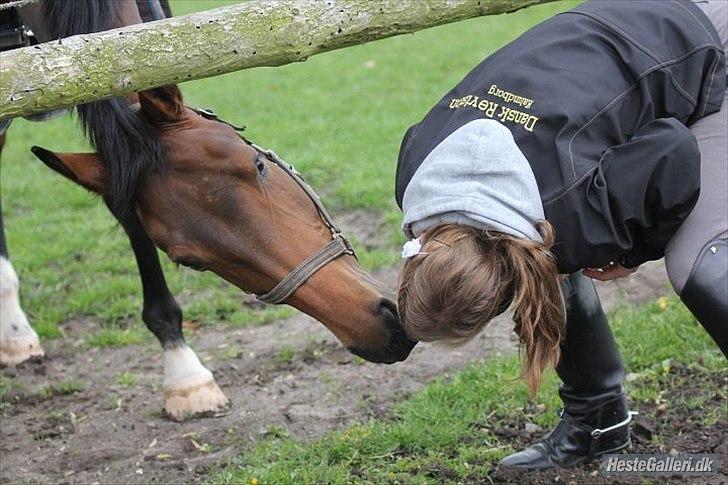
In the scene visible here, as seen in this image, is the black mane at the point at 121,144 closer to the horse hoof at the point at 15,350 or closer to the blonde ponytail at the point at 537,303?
the blonde ponytail at the point at 537,303

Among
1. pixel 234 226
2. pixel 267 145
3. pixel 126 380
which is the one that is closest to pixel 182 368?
pixel 126 380

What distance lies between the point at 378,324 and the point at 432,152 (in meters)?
0.69

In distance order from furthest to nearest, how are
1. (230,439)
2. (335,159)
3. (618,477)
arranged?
(335,159) < (230,439) < (618,477)

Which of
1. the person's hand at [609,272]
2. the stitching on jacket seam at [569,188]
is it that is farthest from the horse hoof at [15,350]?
the stitching on jacket seam at [569,188]

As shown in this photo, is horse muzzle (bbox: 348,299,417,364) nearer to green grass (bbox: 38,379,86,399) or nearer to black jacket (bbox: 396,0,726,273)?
black jacket (bbox: 396,0,726,273)

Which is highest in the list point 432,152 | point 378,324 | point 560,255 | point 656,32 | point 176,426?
point 656,32

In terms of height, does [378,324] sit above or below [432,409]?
above

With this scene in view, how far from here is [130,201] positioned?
127 inches

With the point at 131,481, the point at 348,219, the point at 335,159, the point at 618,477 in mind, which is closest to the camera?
the point at 618,477

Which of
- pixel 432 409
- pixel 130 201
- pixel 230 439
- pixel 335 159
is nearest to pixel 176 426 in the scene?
pixel 230 439

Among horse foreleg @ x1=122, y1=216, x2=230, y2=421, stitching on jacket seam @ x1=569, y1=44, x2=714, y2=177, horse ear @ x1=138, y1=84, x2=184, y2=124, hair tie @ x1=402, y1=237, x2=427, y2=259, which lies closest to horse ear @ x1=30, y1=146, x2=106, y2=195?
horse ear @ x1=138, y1=84, x2=184, y2=124

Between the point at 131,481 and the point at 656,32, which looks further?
the point at 131,481

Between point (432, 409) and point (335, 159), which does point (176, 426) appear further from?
point (335, 159)

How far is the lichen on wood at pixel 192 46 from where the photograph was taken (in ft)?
8.11
